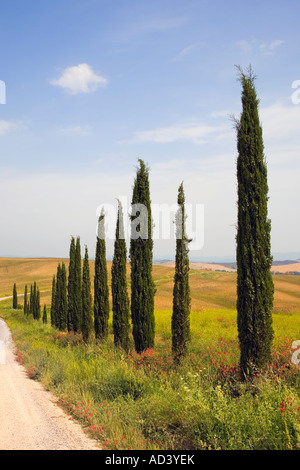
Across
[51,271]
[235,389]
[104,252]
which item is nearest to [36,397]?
[235,389]

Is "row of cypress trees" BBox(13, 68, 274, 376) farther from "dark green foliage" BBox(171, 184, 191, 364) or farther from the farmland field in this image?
the farmland field

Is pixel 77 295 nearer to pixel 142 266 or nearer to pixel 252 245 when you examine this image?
pixel 142 266

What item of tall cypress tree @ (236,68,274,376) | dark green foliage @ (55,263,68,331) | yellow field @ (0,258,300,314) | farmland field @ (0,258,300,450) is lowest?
yellow field @ (0,258,300,314)

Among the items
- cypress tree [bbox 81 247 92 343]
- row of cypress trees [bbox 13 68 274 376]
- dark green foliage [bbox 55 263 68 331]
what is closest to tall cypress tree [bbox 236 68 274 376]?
row of cypress trees [bbox 13 68 274 376]

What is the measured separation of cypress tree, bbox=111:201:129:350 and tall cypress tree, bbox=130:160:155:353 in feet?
5.47

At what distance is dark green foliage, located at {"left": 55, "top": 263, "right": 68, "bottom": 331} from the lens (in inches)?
1393

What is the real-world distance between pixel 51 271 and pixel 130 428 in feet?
352

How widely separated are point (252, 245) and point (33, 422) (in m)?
7.12

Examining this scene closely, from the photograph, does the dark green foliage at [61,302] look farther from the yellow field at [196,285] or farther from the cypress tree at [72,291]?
the yellow field at [196,285]

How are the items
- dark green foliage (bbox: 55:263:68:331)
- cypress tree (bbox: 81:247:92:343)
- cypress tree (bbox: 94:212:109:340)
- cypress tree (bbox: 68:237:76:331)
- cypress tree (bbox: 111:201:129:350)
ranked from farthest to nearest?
1. dark green foliage (bbox: 55:263:68:331)
2. cypress tree (bbox: 68:237:76:331)
3. cypress tree (bbox: 81:247:92:343)
4. cypress tree (bbox: 94:212:109:340)
5. cypress tree (bbox: 111:201:129:350)

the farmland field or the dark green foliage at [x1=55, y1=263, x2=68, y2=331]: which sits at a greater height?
the farmland field

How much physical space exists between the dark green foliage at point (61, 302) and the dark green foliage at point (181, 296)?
22.8 meters

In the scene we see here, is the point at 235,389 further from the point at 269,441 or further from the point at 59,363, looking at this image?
the point at 59,363

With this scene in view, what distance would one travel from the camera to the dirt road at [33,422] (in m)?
6.77
